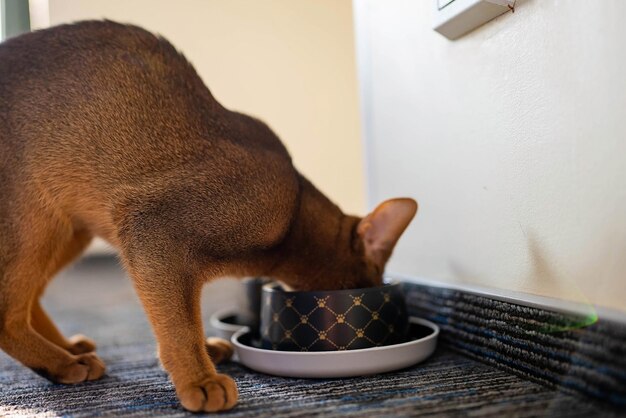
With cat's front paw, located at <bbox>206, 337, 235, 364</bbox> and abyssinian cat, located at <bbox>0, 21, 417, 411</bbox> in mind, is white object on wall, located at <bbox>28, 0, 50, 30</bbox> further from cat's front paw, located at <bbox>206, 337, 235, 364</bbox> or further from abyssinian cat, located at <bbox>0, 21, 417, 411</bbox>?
cat's front paw, located at <bbox>206, 337, 235, 364</bbox>

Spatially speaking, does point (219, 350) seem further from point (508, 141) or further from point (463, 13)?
point (463, 13)

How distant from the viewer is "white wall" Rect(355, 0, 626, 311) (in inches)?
30.3

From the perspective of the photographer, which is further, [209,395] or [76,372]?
[76,372]

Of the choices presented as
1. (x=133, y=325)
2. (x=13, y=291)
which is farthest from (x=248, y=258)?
(x=133, y=325)

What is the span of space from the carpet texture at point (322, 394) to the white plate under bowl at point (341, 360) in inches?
0.6

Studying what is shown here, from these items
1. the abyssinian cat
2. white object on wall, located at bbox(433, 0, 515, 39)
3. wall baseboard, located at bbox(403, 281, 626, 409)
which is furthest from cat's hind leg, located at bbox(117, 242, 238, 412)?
white object on wall, located at bbox(433, 0, 515, 39)

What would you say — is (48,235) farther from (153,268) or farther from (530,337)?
(530,337)

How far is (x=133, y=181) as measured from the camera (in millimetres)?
1075

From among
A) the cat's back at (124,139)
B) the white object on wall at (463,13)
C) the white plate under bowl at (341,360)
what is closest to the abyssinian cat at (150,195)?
the cat's back at (124,139)

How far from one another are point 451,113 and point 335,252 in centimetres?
36

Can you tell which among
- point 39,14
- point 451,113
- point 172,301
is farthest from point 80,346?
point 451,113

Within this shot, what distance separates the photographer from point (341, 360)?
3.20 ft

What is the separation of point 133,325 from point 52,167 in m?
0.89

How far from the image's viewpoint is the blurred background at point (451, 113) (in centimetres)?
79
